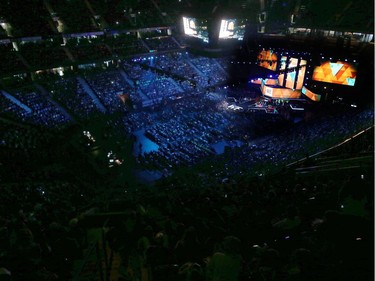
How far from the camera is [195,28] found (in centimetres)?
3153

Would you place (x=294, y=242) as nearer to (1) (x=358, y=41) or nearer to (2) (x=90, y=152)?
(2) (x=90, y=152)

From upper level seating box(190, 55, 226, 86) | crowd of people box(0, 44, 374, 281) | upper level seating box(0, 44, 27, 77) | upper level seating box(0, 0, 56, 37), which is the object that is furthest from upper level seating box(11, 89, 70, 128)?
upper level seating box(190, 55, 226, 86)

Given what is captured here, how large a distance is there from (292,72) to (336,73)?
156 inches

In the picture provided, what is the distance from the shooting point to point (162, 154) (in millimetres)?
18266

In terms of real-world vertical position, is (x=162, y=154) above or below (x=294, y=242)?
above

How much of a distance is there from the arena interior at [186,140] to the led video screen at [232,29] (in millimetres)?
134

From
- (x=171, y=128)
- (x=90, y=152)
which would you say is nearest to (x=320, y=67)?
(x=171, y=128)

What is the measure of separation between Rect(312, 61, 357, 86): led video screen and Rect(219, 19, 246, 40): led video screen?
30.1ft

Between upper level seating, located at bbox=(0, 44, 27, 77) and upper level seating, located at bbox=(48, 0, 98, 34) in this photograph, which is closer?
upper level seating, located at bbox=(0, 44, 27, 77)

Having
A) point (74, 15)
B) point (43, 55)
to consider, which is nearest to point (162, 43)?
point (74, 15)

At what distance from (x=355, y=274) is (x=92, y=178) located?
1290 centimetres

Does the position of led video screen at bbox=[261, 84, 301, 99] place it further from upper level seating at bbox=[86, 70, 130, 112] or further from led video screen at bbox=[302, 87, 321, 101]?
upper level seating at bbox=[86, 70, 130, 112]

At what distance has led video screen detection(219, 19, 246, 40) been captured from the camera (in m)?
30.3

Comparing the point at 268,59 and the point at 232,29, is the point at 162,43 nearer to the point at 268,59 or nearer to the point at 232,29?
the point at 232,29
